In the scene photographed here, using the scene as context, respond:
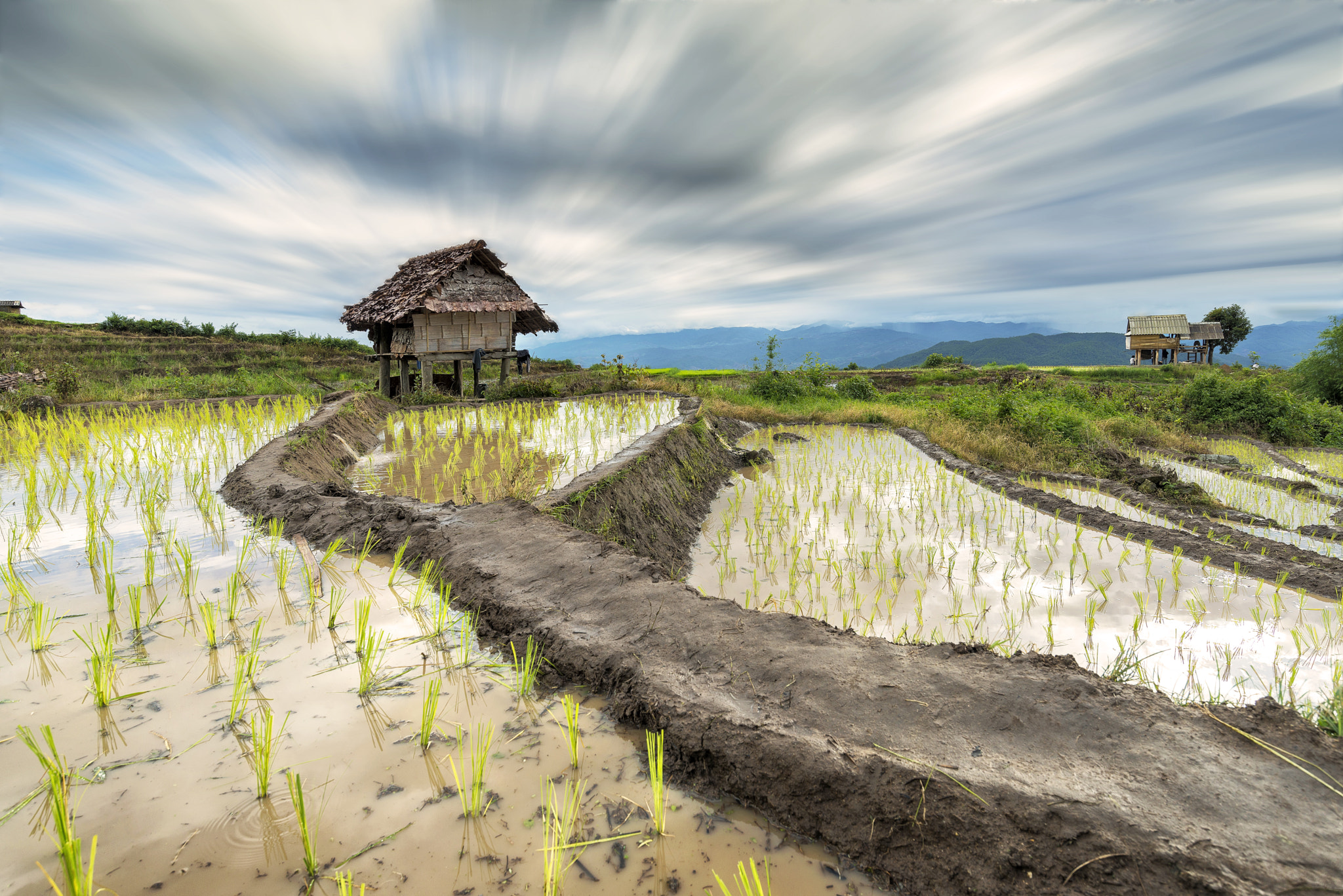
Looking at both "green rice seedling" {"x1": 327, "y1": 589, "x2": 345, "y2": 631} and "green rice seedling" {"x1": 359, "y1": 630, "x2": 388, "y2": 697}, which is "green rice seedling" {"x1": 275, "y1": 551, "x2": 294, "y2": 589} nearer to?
"green rice seedling" {"x1": 327, "y1": 589, "x2": 345, "y2": 631}

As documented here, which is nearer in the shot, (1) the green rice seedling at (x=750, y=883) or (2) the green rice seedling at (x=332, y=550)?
(1) the green rice seedling at (x=750, y=883)

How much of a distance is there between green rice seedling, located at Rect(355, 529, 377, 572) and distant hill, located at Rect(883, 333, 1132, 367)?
130761 mm

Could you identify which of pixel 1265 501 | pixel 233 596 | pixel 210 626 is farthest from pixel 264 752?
pixel 1265 501

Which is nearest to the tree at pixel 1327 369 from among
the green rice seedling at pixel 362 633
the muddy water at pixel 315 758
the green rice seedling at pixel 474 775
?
the muddy water at pixel 315 758

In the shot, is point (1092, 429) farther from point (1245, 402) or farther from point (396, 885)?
point (396, 885)

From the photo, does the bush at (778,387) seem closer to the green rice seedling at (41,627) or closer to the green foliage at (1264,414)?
the green foliage at (1264,414)

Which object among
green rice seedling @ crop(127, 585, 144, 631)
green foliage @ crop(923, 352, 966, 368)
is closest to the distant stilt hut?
green rice seedling @ crop(127, 585, 144, 631)

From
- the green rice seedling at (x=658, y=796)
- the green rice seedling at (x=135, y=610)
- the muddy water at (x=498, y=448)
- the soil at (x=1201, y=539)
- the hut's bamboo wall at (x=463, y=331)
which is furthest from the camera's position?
the hut's bamboo wall at (x=463, y=331)

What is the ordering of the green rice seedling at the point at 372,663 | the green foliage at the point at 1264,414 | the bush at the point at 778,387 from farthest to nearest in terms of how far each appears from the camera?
the bush at the point at 778,387 < the green foliage at the point at 1264,414 < the green rice seedling at the point at 372,663

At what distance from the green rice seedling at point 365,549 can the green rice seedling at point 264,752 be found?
158 centimetres

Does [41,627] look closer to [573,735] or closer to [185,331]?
[573,735]

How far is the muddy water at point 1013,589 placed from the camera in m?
3.01

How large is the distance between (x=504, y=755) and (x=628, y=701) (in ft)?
1.59

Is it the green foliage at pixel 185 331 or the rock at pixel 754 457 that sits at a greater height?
the green foliage at pixel 185 331
